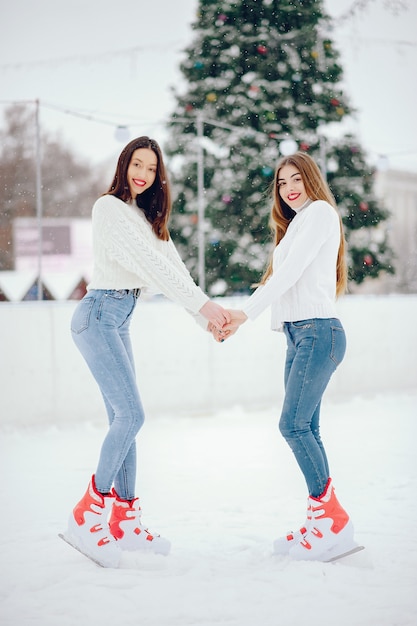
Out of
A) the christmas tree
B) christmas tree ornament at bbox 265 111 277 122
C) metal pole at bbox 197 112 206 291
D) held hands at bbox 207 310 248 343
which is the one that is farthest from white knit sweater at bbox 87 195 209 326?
christmas tree ornament at bbox 265 111 277 122

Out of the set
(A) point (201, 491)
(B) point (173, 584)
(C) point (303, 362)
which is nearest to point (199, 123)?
(A) point (201, 491)

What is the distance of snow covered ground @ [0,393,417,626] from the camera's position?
73.0 inches

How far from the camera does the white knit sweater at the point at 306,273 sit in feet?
7.13

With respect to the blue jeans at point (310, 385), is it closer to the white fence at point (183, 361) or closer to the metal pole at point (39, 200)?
the white fence at point (183, 361)

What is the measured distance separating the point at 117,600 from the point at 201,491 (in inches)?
48.9

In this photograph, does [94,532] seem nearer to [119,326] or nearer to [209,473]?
[119,326]

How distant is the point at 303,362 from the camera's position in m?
2.16

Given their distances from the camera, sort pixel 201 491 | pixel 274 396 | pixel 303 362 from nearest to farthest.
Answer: pixel 303 362
pixel 201 491
pixel 274 396

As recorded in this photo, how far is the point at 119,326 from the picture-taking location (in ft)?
7.40

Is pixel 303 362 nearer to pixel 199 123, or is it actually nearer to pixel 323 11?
pixel 199 123

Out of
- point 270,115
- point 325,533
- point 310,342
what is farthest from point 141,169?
point 270,115

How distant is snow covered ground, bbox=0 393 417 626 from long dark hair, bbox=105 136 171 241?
1.05 meters

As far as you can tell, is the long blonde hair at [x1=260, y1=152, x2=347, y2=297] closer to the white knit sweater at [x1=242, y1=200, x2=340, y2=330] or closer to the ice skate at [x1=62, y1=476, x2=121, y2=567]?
the white knit sweater at [x1=242, y1=200, x2=340, y2=330]

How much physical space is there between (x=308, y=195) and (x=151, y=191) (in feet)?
1.66
